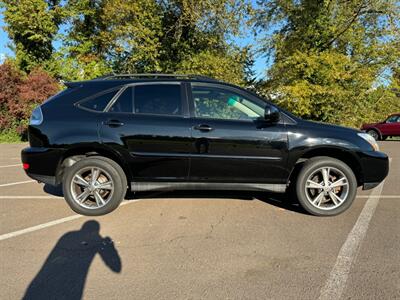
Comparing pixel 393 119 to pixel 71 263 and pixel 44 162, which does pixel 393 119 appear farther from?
pixel 71 263

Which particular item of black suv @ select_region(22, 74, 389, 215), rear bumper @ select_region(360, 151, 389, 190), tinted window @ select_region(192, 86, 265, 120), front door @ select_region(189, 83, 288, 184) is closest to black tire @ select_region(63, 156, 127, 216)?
black suv @ select_region(22, 74, 389, 215)

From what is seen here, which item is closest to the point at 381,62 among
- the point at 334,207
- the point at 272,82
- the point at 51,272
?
the point at 272,82

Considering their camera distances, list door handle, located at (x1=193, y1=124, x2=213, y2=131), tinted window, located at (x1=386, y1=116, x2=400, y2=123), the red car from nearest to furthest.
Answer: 1. door handle, located at (x1=193, y1=124, x2=213, y2=131)
2. the red car
3. tinted window, located at (x1=386, y1=116, x2=400, y2=123)

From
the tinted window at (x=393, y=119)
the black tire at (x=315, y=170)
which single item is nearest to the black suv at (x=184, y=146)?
the black tire at (x=315, y=170)

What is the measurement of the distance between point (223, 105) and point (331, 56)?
14732mm

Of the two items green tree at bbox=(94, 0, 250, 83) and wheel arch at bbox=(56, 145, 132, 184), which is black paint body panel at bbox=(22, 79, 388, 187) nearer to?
wheel arch at bbox=(56, 145, 132, 184)

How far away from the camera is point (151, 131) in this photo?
4668 mm

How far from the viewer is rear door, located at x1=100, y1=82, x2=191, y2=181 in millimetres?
4672

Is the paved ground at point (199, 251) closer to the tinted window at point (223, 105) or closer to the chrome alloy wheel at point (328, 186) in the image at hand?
the chrome alloy wheel at point (328, 186)

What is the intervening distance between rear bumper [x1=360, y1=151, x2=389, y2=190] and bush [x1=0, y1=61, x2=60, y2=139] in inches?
614

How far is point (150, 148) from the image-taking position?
4.70m

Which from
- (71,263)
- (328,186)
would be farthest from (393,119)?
(71,263)

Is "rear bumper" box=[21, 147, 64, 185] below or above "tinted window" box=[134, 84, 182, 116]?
below

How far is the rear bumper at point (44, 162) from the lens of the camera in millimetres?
4738
